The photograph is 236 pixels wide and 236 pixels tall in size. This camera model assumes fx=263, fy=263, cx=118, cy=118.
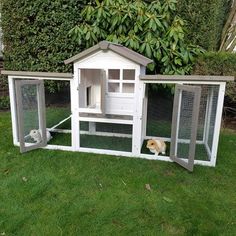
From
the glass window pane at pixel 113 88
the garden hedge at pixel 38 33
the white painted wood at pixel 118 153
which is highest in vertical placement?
the garden hedge at pixel 38 33

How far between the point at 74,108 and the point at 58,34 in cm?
229

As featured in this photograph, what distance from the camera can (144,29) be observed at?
14.1 ft

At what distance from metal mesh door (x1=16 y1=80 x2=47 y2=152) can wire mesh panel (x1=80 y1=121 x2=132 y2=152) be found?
0.68 m

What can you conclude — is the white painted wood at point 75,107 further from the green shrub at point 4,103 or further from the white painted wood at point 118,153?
the green shrub at point 4,103

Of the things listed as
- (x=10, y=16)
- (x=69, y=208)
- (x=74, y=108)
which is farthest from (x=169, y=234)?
(x=10, y=16)

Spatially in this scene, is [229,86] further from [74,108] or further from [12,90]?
[12,90]

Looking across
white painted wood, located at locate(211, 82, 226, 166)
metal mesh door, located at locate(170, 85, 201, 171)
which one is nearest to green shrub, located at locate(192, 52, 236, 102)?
white painted wood, located at locate(211, 82, 226, 166)

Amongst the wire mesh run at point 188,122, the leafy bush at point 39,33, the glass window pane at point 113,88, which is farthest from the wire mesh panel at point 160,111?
the leafy bush at point 39,33

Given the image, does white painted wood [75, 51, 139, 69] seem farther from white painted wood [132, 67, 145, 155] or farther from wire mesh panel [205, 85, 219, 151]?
wire mesh panel [205, 85, 219, 151]

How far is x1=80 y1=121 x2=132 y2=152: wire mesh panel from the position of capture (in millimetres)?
3945

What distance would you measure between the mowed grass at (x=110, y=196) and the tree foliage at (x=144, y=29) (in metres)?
1.80

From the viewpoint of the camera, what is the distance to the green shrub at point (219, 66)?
14.5ft

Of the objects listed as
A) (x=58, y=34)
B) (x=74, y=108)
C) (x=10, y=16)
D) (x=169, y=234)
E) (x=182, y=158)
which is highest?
(x=10, y=16)

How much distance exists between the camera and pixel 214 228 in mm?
2244
